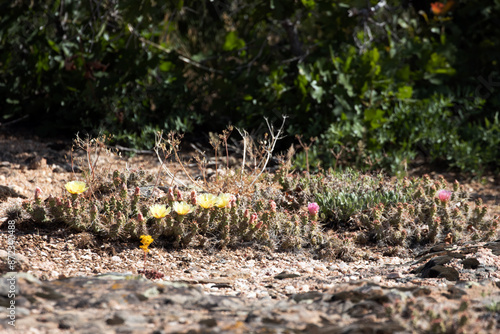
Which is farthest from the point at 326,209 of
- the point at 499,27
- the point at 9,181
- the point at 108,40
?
the point at 499,27

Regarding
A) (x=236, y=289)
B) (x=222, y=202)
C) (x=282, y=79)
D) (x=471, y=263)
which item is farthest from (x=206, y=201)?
(x=282, y=79)

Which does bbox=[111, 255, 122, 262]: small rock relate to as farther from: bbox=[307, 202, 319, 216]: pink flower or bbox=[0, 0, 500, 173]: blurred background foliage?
bbox=[0, 0, 500, 173]: blurred background foliage

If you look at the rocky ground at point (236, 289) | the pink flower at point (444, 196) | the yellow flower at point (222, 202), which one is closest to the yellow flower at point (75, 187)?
the rocky ground at point (236, 289)

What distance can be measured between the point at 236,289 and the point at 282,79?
11.5ft

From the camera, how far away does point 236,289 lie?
2947 mm

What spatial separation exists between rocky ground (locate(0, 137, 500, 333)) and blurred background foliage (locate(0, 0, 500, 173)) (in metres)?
2.00

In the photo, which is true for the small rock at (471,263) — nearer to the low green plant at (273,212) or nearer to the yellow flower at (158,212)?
the low green plant at (273,212)

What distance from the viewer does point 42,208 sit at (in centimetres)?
352

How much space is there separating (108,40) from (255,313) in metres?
4.65

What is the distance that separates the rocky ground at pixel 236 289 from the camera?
6.86 ft

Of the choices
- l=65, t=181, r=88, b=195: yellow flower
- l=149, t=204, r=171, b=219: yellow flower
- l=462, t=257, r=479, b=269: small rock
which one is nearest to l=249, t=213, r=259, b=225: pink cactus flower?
l=149, t=204, r=171, b=219: yellow flower

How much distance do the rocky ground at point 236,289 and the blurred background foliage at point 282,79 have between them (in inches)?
78.7

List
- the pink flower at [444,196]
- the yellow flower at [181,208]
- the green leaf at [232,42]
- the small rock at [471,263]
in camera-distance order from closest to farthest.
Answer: the small rock at [471,263] → the yellow flower at [181,208] → the pink flower at [444,196] → the green leaf at [232,42]

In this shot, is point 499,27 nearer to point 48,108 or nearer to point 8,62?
point 48,108
